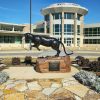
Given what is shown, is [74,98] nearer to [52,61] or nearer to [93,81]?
[93,81]

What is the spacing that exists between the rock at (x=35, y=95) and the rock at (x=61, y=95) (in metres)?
0.40

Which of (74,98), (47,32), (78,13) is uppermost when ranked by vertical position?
(78,13)

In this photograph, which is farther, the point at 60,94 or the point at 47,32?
the point at 47,32

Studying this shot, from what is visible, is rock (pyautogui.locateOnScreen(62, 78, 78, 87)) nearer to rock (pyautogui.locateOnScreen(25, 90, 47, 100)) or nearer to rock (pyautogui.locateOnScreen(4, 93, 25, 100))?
rock (pyautogui.locateOnScreen(25, 90, 47, 100))

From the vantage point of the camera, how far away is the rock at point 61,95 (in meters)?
10.5

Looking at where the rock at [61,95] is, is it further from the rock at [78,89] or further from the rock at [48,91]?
the rock at [78,89]

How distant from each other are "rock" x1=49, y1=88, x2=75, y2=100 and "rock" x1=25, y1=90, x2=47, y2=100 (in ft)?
1.33

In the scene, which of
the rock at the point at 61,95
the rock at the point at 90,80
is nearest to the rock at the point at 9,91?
the rock at the point at 61,95

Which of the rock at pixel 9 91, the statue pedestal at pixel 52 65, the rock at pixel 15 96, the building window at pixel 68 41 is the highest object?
the building window at pixel 68 41

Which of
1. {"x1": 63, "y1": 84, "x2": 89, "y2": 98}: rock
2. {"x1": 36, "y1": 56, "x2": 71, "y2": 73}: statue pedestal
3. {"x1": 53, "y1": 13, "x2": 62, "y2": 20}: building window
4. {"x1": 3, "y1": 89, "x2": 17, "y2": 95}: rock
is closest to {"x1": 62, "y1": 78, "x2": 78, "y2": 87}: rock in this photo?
{"x1": 63, "y1": 84, "x2": 89, "y2": 98}: rock

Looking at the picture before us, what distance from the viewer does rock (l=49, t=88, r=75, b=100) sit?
10.5 metres

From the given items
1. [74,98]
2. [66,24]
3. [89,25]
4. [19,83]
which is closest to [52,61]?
[19,83]

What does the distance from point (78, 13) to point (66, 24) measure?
5773 millimetres

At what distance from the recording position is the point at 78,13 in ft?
232
